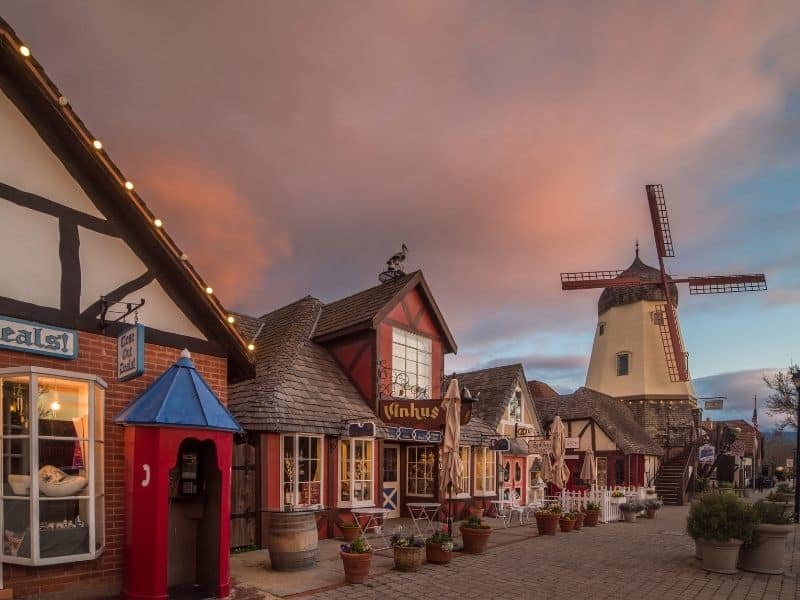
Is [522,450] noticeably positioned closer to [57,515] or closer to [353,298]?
[353,298]

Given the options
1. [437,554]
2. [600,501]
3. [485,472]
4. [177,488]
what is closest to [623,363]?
[600,501]

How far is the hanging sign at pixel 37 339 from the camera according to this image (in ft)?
22.2

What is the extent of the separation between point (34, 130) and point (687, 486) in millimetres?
35531

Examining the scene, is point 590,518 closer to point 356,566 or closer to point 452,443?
point 452,443

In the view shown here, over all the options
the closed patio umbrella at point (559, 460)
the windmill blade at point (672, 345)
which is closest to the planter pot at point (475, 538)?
the closed patio umbrella at point (559, 460)

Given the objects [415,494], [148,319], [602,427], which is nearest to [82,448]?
[148,319]

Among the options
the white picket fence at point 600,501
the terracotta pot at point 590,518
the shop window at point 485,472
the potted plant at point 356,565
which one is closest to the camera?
the potted plant at point 356,565

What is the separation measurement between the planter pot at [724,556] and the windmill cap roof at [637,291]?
29948 mm

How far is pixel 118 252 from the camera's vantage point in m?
8.10

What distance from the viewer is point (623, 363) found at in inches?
1542

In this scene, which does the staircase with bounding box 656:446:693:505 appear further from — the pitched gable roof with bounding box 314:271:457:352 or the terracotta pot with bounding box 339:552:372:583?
the terracotta pot with bounding box 339:552:372:583

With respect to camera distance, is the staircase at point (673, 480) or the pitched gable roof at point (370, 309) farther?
the staircase at point (673, 480)

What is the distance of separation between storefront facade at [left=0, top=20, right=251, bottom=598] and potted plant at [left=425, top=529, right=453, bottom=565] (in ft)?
18.6

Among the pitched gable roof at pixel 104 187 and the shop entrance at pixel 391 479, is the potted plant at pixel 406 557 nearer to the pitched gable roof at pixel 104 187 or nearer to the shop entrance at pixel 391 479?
the pitched gable roof at pixel 104 187
